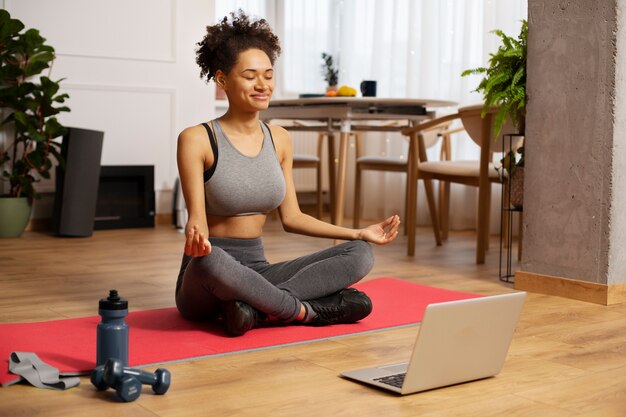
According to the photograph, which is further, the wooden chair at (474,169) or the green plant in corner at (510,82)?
the wooden chair at (474,169)

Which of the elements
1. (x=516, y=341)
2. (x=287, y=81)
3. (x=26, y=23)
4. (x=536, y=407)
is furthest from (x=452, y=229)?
(x=536, y=407)

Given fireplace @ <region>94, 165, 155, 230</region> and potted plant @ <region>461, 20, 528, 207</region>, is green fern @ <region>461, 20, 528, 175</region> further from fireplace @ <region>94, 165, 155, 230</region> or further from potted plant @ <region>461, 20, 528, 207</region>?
fireplace @ <region>94, 165, 155, 230</region>

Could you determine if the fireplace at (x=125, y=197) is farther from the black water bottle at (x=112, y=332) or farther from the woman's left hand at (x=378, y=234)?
the black water bottle at (x=112, y=332)

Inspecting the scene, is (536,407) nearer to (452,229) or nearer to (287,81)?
(452,229)

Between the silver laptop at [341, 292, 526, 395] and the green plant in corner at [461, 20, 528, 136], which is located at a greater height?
the green plant in corner at [461, 20, 528, 136]

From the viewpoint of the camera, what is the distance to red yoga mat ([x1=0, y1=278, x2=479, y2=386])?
209cm

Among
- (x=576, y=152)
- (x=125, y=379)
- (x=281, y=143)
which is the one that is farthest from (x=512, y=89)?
(x=125, y=379)

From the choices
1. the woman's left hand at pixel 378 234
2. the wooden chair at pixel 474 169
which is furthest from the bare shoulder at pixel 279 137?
the wooden chair at pixel 474 169

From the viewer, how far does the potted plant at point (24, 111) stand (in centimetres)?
470

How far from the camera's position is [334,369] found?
2068 mm

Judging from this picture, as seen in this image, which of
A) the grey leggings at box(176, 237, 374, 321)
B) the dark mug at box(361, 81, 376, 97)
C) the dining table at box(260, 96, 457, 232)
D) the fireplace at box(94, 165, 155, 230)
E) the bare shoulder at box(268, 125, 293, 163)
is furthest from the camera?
the fireplace at box(94, 165, 155, 230)

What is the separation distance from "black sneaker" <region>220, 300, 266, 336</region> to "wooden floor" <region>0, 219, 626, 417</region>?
0.12m

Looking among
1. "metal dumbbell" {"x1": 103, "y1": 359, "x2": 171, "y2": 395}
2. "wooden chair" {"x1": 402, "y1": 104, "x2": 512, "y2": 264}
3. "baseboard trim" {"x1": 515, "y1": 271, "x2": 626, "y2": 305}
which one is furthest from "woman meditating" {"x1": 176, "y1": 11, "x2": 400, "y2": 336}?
"wooden chair" {"x1": 402, "y1": 104, "x2": 512, "y2": 264}

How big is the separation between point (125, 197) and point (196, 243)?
3.36 m
